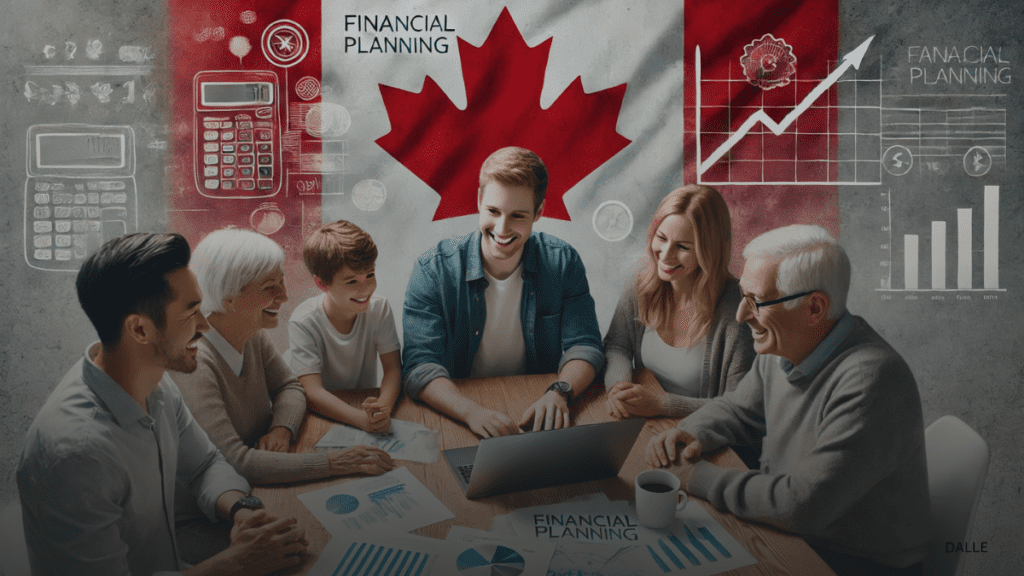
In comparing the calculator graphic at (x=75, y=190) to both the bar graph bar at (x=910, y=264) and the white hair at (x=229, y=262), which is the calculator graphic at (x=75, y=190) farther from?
the bar graph bar at (x=910, y=264)

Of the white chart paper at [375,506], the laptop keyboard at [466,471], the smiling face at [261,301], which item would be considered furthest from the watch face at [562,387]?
the smiling face at [261,301]

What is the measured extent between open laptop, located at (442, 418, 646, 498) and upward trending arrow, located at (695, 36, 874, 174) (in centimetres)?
77

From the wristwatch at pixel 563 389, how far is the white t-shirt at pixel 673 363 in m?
0.23

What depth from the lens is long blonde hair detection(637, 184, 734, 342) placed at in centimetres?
170

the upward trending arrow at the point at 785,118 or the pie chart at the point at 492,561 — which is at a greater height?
the upward trending arrow at the point at 785,118

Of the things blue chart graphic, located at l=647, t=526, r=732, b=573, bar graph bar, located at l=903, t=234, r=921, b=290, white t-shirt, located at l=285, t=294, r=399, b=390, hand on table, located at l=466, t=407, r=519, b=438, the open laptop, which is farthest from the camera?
bar graph bar, located at l=903, t=234, r=921, b=290

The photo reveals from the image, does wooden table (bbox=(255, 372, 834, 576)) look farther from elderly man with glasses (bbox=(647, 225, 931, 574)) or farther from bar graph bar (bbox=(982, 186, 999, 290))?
bar graph bar (bbox=(982, 186, 999, 290))

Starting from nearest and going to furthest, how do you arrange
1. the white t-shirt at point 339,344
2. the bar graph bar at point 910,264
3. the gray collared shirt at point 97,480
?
the gray collared shirt at point 97,480 → the white t-shirt at point 339,344 → the bar graph bar at point 910,264

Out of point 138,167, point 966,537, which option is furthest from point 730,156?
A: point 138,167

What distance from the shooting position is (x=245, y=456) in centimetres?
138

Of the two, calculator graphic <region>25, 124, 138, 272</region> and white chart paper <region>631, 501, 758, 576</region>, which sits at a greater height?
calculator graphic <region>25, 124, 138, 272</region>

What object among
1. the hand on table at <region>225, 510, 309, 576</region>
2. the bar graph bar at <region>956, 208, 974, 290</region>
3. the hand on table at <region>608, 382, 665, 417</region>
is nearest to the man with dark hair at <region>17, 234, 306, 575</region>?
the hand on table at <region>225, 510, 309, 576</region>

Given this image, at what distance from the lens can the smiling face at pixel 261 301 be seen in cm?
149

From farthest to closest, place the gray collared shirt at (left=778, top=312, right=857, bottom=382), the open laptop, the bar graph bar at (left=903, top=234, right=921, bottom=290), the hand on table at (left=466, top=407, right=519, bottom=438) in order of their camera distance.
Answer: the bar graph bar at (left=903, top=234, right=921, bottom=290) → the hand on table at (left=466, top=407, right=519, bottom=438) → the gray collared shirt at (left=778, top=312, right=857, bottom=382) → the open laptop
